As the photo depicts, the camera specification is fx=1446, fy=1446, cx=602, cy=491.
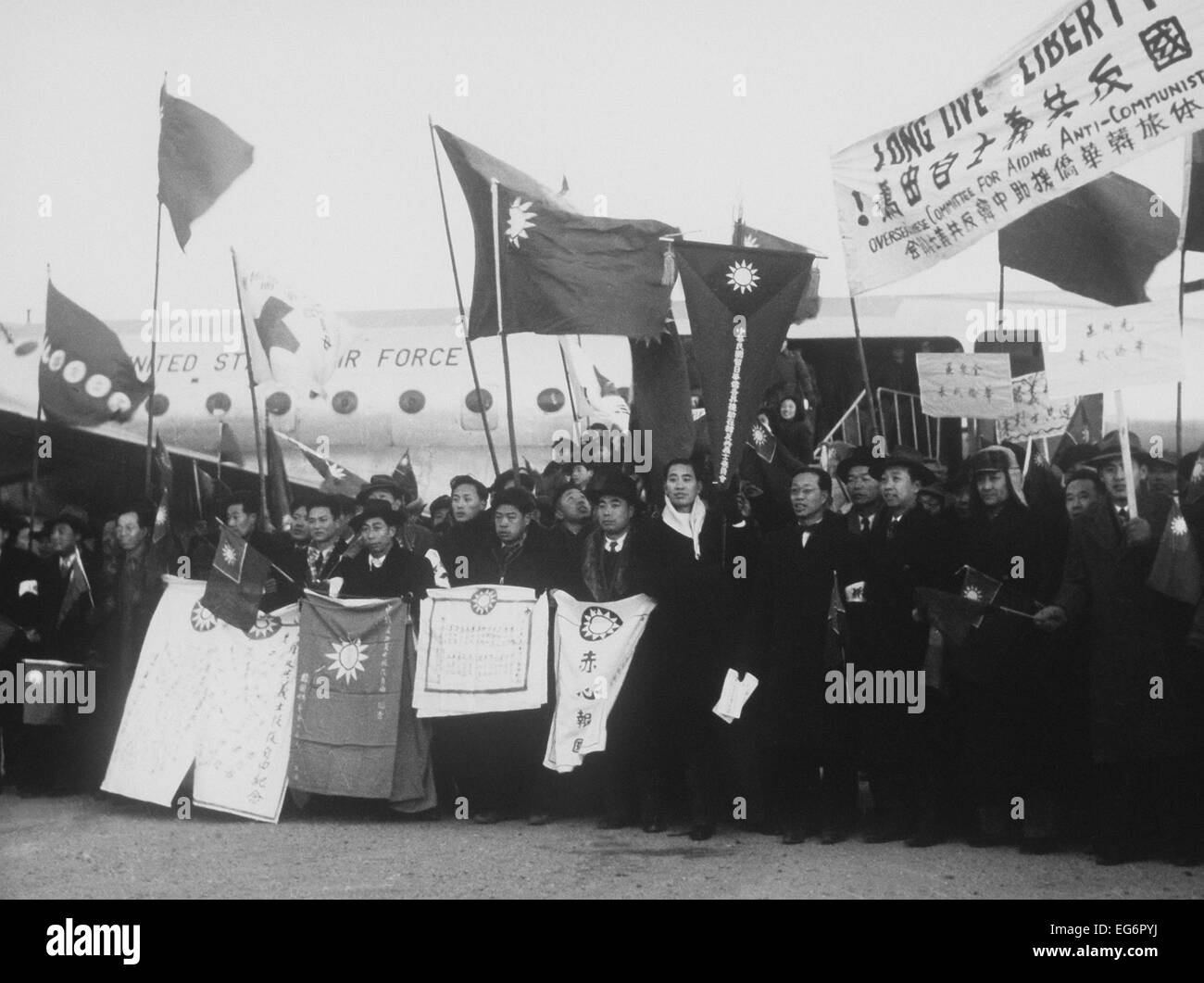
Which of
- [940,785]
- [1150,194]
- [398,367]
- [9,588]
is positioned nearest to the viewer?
[940,785]

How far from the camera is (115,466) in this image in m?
14.5

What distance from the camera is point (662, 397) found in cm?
902

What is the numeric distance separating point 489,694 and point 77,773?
311 cm

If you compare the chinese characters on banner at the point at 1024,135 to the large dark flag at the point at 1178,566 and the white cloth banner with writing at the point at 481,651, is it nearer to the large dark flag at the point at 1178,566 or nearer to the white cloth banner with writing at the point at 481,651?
the large dark flag at the point at 1178,566

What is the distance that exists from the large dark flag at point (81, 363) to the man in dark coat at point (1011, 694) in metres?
6.27

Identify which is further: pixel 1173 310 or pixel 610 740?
pixel 610 740

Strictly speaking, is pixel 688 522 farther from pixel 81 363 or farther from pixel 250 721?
pixel 81 363

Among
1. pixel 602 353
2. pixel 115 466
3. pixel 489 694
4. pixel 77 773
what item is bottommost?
pixel 77 773

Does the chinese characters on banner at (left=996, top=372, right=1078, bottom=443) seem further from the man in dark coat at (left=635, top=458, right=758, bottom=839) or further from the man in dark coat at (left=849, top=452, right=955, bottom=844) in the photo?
the man in dark coat at (left=635, top=458, right=758, bottom=839)

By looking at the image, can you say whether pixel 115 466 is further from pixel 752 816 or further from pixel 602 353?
pixel 752 816

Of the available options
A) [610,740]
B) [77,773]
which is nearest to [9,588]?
[77,773]

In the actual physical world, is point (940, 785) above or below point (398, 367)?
below

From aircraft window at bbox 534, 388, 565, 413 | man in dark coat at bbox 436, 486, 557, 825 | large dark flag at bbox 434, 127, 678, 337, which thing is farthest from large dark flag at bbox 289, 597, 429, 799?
aircraft window at bbox 534, 388, 565, 413

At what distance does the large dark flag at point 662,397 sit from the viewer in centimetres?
898
